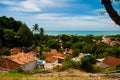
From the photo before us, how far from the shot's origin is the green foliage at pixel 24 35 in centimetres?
6052

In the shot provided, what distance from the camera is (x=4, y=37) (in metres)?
59.6

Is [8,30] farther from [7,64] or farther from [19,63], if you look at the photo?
[7,64]

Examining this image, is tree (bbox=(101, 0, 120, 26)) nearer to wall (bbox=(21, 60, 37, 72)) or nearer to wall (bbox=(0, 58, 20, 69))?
wall (bbox=(0, 58, 20, 69))

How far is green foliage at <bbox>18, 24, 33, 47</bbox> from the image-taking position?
60519 millimetres

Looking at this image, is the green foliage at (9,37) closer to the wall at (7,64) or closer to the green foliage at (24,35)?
the green foliage at (24,35)

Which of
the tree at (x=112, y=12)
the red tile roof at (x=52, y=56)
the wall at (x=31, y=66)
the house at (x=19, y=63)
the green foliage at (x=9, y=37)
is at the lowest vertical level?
the red tile roof at (x=52, y=56)

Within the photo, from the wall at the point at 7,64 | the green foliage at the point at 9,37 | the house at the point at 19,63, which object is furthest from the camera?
the green foliage at the point at 9,37

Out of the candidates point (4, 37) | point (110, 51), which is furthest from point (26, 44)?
point (110, 51)

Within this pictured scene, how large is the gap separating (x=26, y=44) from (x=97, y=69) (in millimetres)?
36393

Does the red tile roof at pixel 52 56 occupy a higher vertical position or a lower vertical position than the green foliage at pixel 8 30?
lower

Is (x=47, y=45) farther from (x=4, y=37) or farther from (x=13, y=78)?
(x=13, y=78)

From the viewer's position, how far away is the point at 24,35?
60969 mm

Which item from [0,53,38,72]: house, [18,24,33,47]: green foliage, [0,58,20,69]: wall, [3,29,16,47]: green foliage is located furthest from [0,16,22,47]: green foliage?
[0,58,20,69]: wall

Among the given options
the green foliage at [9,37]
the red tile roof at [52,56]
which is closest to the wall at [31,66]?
the red tile roof at [52,56]
